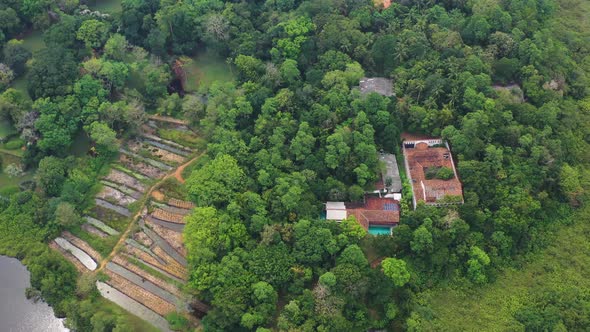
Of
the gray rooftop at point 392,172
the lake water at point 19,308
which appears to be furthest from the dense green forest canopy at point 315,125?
the lake water at point 19,308

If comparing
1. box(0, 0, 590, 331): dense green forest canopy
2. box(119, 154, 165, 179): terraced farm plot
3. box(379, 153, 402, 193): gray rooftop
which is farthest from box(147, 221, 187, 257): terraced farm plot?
box(379, 153, 402, 193): gray rooftop

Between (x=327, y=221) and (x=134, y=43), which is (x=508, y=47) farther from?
(x=134, y=43)

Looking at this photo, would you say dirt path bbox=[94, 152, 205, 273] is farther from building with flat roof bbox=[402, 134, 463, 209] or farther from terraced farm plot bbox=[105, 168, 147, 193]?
building with flat roof bbox=[402, 134, 463, 209]

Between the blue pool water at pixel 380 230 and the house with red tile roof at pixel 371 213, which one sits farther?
the blue pool water at pixel 380 230

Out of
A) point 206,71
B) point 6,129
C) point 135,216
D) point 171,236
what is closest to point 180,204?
point 171,236

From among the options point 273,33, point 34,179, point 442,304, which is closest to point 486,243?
point 442,304

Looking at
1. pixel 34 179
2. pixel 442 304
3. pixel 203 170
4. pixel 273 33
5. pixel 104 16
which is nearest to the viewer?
pixel 442 304

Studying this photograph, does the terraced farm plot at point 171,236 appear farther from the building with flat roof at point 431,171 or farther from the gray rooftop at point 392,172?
the building with flat roof at point 431,171
